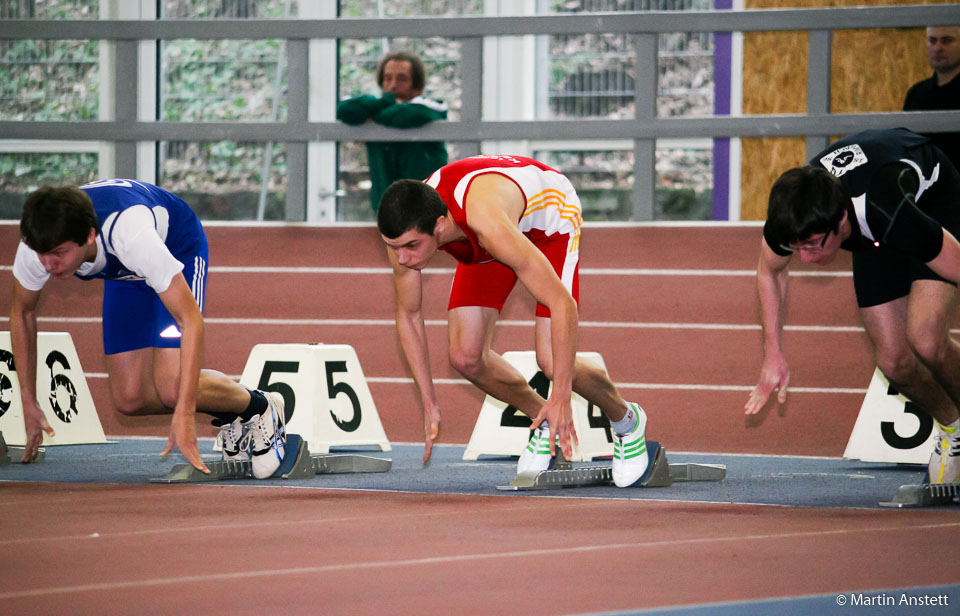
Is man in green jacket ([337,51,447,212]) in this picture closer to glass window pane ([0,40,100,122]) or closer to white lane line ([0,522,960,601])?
glass window pane ([0,40,100,122])

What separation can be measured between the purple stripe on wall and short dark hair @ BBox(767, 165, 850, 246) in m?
4.54

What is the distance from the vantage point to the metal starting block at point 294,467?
504cm

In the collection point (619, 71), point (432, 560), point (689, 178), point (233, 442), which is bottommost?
point (233, 442)

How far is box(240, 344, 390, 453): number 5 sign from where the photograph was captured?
6.27m

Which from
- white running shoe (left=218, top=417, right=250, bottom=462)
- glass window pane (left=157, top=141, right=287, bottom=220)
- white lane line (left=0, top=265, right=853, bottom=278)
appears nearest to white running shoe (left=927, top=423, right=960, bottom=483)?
white lane line (left=0, top=265, right=853, bottom=278)

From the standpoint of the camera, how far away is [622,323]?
7.00 m

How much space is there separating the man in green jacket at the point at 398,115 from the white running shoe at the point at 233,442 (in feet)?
8.24

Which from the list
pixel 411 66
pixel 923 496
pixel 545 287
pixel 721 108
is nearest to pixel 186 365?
pixel 545 287

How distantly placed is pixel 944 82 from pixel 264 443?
4172 millimetres

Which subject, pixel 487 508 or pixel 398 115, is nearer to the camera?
pixel 487 508

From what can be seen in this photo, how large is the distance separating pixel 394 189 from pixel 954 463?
2.27 m

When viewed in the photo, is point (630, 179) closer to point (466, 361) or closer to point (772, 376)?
point (466, 361)

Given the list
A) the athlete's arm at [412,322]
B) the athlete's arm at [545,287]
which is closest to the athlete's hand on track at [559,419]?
the athlete's arm at [545,287]

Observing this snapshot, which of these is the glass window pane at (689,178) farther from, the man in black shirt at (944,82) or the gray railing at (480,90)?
the man in black shirt at (944,82)
